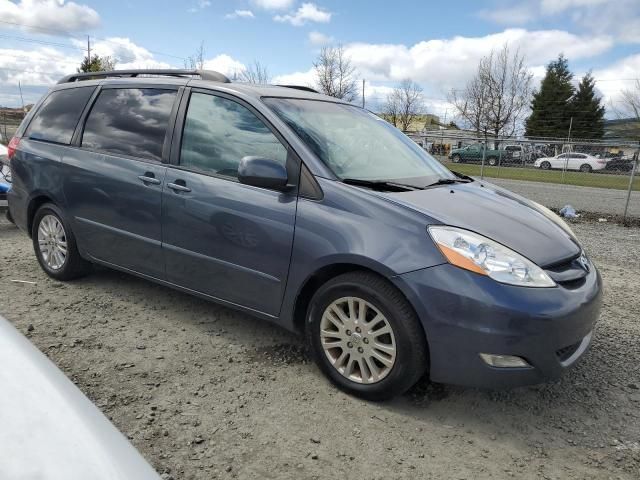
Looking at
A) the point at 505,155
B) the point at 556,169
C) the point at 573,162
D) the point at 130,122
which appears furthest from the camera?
the point at 556,169

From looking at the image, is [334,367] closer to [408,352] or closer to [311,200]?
[408,352]

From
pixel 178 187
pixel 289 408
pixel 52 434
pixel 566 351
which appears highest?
pixel 178 187

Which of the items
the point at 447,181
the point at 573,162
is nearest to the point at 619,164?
the point at 573,162

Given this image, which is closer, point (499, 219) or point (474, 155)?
point (499, 219)

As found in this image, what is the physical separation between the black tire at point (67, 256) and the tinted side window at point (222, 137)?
1498 mm

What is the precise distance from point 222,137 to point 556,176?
1848 cm

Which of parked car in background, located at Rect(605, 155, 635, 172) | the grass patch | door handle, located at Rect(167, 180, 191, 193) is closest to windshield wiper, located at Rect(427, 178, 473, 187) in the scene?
door handle, located at Rect(167, 180, 191, 193)

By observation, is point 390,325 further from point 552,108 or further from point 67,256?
point 552,108

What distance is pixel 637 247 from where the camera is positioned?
7145 mm

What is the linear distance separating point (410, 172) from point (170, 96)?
1.81m

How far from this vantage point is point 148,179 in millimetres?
3600

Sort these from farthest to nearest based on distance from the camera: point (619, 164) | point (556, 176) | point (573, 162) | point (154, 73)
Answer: point (556, 176), point (573, 162), point (619, 164), point (154, 73)

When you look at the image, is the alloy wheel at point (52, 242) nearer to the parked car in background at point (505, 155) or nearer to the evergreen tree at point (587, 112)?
the parked car in background at point (505, 155)

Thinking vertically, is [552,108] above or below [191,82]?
above
